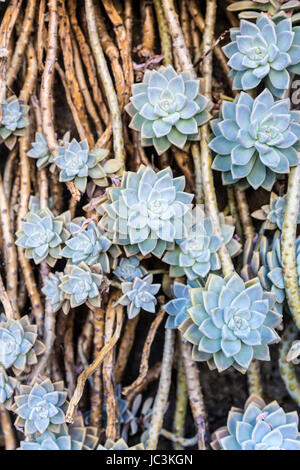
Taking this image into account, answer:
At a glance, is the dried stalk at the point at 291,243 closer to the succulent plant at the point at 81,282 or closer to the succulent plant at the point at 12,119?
the succulent plant at the point at 81,282

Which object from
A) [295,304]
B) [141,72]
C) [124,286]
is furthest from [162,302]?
[141,72]

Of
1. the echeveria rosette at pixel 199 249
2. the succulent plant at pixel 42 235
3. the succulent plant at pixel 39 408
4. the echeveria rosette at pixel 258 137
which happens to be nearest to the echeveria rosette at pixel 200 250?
the echeveria rosette at pixel 199 249

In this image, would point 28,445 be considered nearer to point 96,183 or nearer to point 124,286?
point 124,286

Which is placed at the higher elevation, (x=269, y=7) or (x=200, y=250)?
(x=269, y=7)

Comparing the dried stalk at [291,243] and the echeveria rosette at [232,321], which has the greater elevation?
the dried stalk at [291,243]

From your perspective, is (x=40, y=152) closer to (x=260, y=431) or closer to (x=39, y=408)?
(x=39, y=408)

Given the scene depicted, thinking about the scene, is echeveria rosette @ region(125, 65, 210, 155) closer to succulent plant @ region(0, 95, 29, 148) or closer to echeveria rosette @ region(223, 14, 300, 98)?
echeveria rosette @ region(223, 14, 300, 98)

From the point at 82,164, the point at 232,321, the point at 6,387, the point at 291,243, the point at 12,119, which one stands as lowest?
the point at 6,387

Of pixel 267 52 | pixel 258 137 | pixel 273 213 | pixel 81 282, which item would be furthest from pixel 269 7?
pixel 81 282
